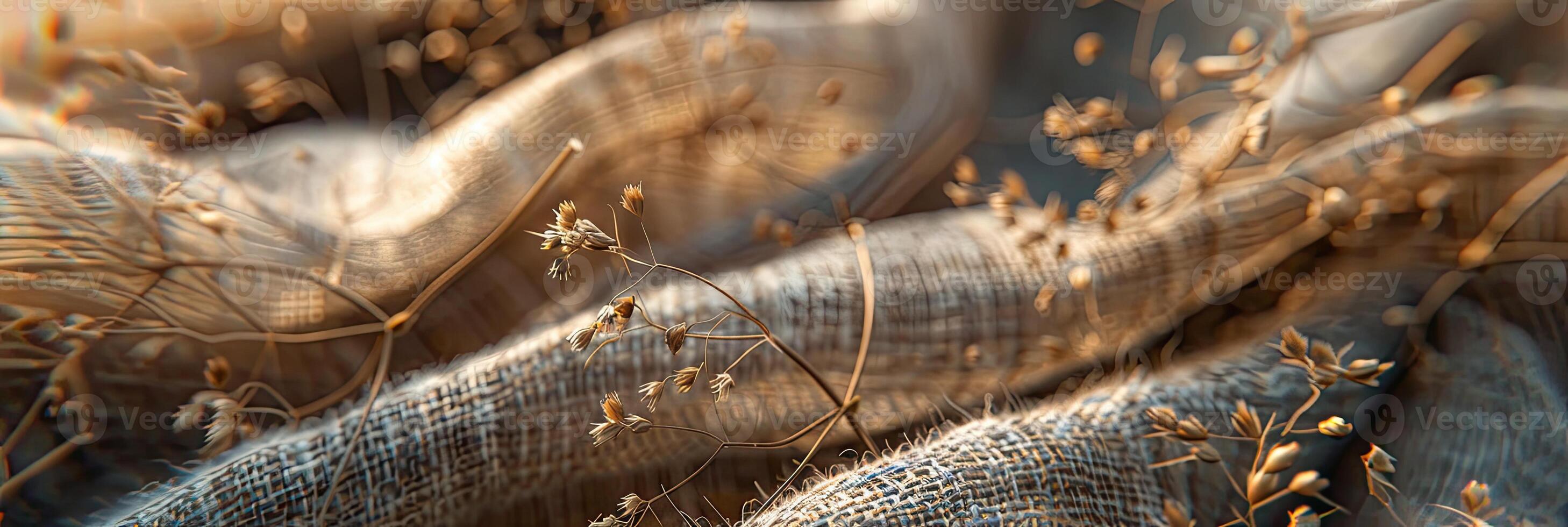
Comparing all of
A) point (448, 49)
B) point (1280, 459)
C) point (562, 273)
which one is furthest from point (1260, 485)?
point (448, 49)

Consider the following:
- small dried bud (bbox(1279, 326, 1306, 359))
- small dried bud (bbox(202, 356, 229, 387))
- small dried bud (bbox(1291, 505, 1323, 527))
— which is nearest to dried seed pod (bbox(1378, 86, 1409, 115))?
small dried bud (bbox(1279, 326, 1306, 359))

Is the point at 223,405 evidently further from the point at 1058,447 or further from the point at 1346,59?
the point at 1346,59

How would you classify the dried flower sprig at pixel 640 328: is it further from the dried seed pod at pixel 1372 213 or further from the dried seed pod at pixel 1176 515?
the dried seed pod at pixel 1372 213

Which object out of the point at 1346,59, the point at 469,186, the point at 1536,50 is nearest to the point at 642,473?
the point at 469,186

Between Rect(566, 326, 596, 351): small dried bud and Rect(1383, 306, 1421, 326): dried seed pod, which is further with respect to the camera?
Rect(1383, 306, 1421, 326): dried seed pod

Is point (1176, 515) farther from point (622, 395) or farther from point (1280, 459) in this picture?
point (622, 395)

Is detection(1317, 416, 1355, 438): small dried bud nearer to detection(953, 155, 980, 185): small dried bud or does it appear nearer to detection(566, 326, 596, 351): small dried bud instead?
detection(953, 155, 980, 185): small dried bud
